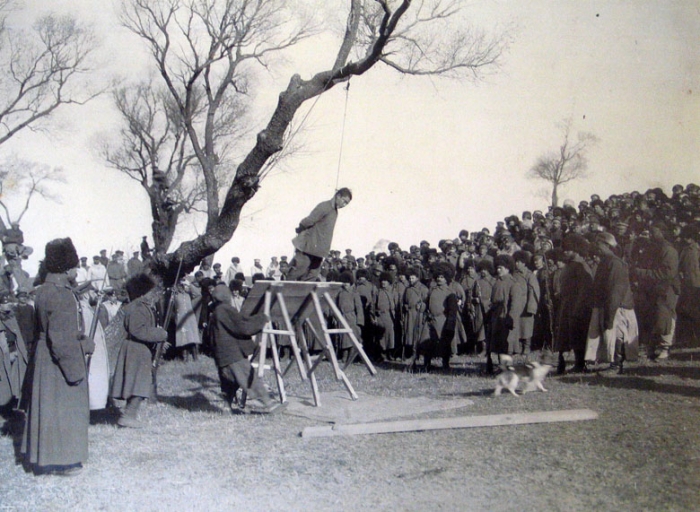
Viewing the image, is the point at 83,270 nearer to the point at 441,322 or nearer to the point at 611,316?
the point at 441,322

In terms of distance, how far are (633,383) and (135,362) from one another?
6524 millimetres

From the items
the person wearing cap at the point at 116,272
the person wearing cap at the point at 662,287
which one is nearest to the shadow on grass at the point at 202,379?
the person wearing cap at the point at 662,287

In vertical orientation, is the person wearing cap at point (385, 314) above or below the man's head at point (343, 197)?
below

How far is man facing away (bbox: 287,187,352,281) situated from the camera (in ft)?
30.6

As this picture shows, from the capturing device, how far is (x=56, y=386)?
19.5 feet

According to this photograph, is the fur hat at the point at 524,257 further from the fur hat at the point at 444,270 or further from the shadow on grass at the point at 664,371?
the shadow on grass at the point at 664,371

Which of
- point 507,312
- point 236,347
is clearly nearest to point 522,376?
point 507,312

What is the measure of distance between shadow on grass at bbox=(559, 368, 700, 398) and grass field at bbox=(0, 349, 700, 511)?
4cm

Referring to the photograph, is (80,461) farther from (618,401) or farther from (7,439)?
(618,401)

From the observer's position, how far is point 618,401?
25.7 feet

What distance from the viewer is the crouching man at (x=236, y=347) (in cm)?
837

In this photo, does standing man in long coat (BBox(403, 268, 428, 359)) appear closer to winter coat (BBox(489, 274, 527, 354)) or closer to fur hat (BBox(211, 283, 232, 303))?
winter coat (BBox(489, 274, 527, 354))

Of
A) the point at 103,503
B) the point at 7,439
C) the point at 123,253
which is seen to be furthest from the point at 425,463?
the point at 123,253

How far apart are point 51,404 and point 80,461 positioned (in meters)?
0.60
